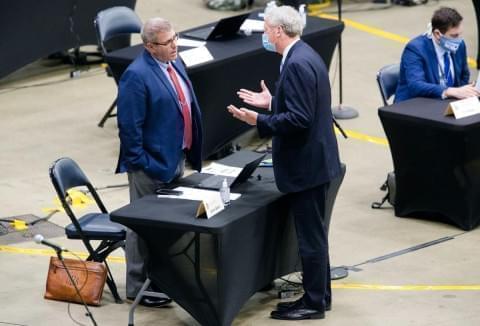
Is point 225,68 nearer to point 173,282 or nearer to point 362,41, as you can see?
point 173,282

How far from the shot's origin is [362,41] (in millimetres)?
16000

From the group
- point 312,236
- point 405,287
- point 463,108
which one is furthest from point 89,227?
point 463,108

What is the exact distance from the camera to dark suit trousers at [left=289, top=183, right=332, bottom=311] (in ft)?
25.3

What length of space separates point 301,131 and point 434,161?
2464mm

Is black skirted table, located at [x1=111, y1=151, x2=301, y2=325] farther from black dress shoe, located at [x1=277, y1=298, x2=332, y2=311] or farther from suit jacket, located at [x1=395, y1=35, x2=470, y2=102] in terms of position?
suit jacket, located at [x1=395, y1=35, x2=470, y2=102]

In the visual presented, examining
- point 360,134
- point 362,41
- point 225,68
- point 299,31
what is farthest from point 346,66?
point 299,31

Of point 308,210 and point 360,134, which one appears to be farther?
point 360,134

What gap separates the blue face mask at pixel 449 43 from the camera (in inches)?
387

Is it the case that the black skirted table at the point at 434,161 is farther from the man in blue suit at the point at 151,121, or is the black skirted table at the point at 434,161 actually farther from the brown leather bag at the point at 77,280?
the brown leather bag at the point at 77,280

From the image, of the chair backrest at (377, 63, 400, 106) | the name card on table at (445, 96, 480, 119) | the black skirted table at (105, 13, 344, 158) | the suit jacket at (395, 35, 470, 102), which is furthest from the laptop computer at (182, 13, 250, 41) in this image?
the name card on table at (445, 96, 480, 119)

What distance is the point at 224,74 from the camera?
11.2m

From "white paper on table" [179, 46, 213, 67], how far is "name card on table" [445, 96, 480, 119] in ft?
8.02

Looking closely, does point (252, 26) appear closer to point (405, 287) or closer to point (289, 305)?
point (405, 287)

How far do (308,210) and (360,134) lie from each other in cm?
478
